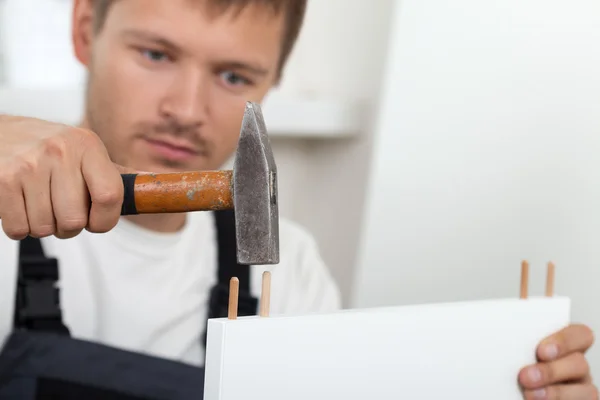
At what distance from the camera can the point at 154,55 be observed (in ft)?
3.18

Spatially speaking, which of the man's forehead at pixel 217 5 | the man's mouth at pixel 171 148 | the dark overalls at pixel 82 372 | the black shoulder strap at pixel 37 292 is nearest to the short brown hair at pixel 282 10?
the man's forehead at pixel 217 5

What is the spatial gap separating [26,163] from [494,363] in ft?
1.39

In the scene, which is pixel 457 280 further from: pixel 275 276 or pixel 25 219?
pixel 25 219

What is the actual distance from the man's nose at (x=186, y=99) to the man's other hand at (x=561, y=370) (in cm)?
47

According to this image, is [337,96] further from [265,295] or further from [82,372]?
[265,295]

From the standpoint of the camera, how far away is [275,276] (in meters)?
1.12

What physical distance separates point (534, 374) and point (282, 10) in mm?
563

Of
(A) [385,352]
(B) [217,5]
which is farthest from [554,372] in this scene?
(B) [217,5]

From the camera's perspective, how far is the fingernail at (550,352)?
758mm

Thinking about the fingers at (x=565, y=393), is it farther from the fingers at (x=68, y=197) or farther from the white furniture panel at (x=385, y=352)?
the fingers at (x=68, y=197)

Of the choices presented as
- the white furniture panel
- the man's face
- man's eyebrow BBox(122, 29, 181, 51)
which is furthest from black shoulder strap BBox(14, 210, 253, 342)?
the white furniture panel

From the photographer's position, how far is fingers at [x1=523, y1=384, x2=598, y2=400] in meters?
0.75

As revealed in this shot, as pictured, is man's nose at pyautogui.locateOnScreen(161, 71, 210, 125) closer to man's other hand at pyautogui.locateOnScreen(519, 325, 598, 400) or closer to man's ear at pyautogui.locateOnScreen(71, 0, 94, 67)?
man's ear at pyautogui.locateOnScreen(71, 0, 94, 67)

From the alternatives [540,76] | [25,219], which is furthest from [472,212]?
[25,219]
